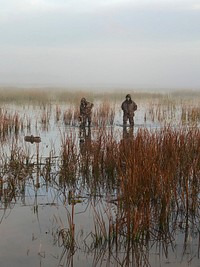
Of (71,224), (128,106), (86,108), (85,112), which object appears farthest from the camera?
(128,106)

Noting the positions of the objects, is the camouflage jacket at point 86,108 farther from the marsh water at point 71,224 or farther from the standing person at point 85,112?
the marsh water at point 71,224

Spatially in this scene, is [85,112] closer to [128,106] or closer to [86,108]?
[86,108]

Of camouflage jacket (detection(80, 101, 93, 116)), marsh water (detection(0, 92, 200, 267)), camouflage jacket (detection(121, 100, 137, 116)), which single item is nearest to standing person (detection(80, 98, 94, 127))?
camouflage jacket (detection(80, 101, 93, 116))

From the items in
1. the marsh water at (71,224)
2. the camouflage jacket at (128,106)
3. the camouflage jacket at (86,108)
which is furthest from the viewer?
the camouflage jacket at (128,106)

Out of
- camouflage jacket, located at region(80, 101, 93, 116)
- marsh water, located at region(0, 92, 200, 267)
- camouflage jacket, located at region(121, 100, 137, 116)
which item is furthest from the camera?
camouflage jacket, located at region(121, 100, 137, 116)

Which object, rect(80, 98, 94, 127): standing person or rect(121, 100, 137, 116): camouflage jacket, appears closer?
rect(80, 98, 94, 127): standing person

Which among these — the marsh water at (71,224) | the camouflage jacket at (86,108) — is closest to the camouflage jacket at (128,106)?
the camouflage jacket at (86,108)

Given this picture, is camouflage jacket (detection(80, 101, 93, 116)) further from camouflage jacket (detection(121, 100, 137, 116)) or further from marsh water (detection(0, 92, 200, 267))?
marsh water (detection(0, 92, 200, 267))

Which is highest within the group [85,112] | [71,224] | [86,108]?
[86,108]

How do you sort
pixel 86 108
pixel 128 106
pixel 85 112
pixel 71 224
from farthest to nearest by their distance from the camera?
pixel 128 106
pixel 85 112
pixel 86 108
pixel 71 224

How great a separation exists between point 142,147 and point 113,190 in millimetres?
807

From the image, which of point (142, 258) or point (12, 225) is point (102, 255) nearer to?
point (142, 258)

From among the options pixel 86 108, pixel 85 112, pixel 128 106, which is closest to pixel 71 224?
pixel 86 108

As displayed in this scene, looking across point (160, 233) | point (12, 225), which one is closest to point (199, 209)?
point (160, 233)
